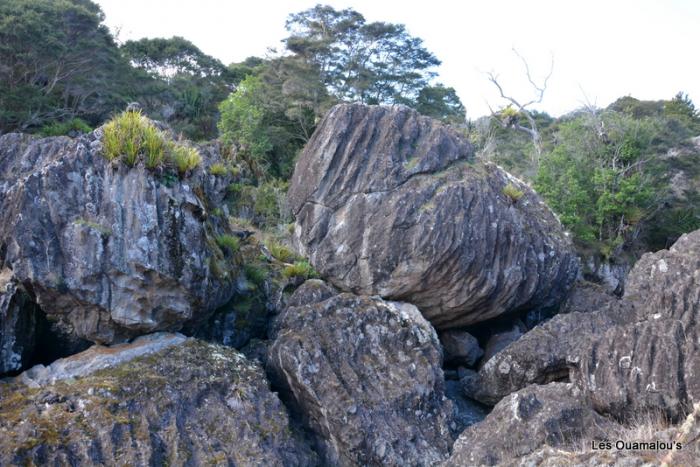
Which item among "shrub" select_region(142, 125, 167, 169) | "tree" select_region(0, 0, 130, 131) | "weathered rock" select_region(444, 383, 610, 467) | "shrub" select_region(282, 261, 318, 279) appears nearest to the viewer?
"weathered rock" select_region(444, 383, 610, 467)

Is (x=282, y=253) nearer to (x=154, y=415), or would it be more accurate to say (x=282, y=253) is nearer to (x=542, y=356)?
(x=154, y=415)

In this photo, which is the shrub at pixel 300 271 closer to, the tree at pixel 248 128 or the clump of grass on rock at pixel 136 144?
the clump of grass on rock at pixel 136 144

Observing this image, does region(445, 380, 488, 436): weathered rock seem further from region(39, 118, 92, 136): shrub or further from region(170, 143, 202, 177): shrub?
region(39, 118, 92, 136): shrub

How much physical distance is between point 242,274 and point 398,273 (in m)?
2.82

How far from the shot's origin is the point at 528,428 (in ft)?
26.0

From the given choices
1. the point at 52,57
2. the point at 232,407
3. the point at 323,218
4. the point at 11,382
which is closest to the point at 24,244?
the point at 11,382

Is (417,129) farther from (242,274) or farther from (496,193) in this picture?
(242,274)

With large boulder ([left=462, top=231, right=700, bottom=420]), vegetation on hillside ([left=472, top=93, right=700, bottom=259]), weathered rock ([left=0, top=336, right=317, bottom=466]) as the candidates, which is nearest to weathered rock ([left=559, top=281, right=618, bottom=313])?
large boulder ([left=462, top=231, right=700, bottom=420])

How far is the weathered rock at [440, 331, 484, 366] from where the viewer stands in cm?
1184

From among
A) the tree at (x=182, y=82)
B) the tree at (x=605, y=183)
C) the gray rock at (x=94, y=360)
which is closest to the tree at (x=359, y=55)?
the tree at (x=182, y=82)

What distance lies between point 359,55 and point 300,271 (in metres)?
18.7

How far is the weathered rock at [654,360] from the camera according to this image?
746 cm

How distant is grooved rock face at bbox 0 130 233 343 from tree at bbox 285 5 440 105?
18.5 meters

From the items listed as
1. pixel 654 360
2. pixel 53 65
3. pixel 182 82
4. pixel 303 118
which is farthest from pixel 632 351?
pixel 182 82
